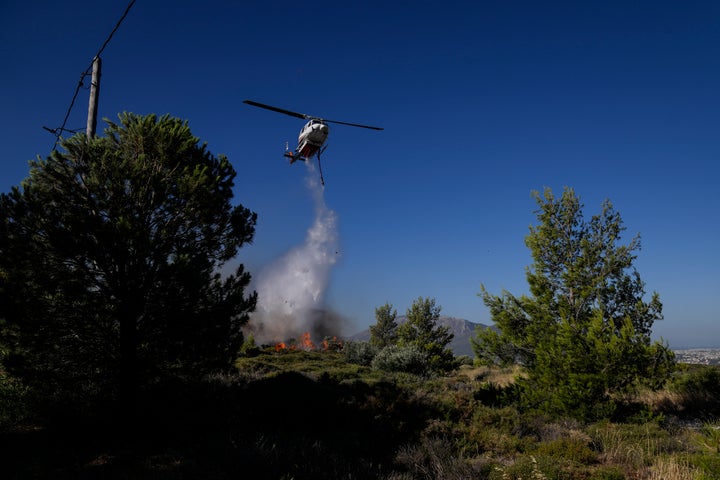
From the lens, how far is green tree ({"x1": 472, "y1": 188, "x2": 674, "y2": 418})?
1024 cm

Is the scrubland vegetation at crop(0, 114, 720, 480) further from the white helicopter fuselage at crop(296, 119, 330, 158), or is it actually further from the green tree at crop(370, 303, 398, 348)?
the green tree at crop(370, 303, 398, 348)

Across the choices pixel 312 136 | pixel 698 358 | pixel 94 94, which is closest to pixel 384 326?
pixel 312 136

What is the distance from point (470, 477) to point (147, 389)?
29.6ft

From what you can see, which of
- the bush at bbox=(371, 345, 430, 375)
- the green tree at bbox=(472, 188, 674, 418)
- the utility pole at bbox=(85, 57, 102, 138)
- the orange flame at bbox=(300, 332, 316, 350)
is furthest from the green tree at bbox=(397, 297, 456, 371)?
the orange flame at bbox=(300, 332, 316, 350)

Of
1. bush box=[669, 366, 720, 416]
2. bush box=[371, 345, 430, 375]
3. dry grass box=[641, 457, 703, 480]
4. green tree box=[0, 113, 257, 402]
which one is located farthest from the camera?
bush box=[371, 345, 430, 375]

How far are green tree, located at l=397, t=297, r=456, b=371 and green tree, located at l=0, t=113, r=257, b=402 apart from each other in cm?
1868

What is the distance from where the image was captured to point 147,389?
396 inches

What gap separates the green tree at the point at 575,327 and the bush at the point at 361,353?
18.8 metres

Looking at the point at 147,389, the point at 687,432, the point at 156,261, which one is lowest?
the point at 687,432

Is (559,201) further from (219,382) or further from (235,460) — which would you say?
(219,382)

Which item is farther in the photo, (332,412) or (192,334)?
(332,412)

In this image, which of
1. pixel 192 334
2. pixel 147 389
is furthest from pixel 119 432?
pixel 192 334

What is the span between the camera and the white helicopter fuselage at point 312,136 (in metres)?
19.6

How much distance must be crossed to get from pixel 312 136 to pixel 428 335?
18.0 m
